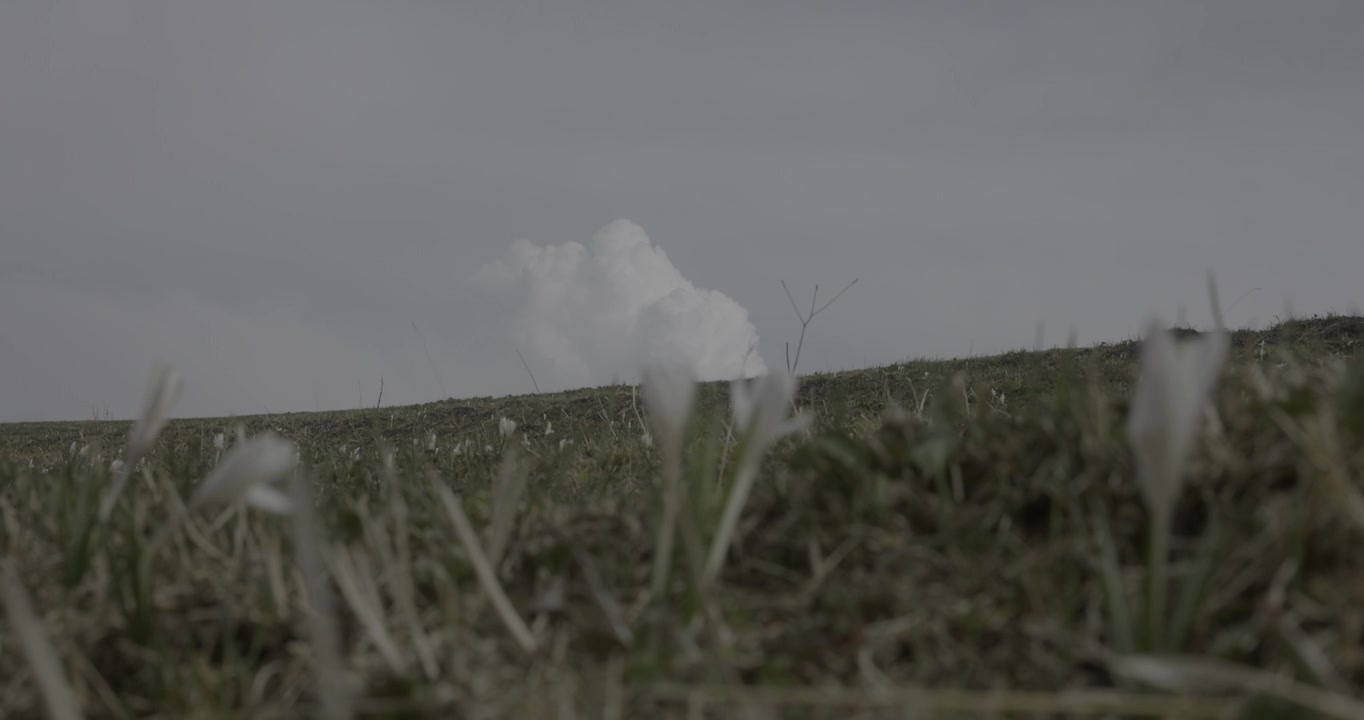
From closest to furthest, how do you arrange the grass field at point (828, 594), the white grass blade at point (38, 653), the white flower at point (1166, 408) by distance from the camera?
the white grass blade at point (38, 653), the white flower at point (1166, 408), the grass field at point (828, 594)

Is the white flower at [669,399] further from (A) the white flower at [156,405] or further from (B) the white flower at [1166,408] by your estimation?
(A) the white flower at [156,405]

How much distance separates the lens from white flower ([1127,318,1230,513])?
130 centimetres

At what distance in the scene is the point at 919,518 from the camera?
→ 2006mm

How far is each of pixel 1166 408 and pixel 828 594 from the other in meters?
0.68

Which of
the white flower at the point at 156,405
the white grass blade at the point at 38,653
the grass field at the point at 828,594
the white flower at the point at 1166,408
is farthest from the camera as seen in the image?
the white flower at the point at 156,405

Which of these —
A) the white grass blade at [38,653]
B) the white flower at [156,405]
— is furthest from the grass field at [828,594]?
the white flower at [156,405]

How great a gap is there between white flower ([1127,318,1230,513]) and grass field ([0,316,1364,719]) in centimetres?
9

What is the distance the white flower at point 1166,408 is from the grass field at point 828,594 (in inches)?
3.4

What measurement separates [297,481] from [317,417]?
2128 cm

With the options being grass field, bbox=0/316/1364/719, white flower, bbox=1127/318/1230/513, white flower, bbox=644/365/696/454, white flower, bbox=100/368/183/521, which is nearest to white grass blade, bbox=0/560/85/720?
grass field, bbox=0/316/1364/719

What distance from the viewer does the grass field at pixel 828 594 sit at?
1449 millimetres

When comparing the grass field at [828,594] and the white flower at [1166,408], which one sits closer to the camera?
the white flower at [1166,408]

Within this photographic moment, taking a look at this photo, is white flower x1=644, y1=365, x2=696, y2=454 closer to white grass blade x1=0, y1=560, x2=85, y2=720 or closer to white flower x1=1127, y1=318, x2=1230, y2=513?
white flower x1=1127, y1=318, x2=1230, y2=513

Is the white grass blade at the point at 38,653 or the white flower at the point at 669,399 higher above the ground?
the white flower at the point at 669,399
